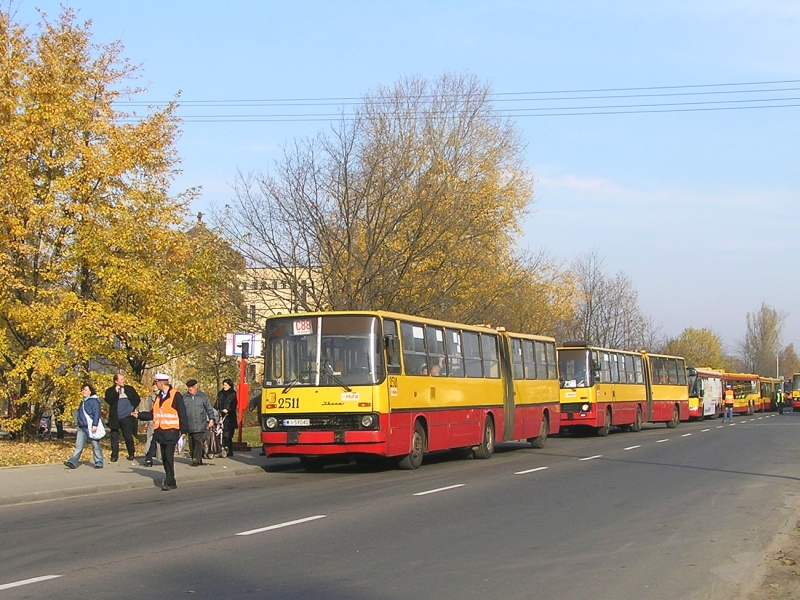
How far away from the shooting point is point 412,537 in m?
10.9

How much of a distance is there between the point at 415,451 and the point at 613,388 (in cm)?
1889

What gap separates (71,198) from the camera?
22.7 metres

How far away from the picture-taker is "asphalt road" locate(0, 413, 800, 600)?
8312 millimetres

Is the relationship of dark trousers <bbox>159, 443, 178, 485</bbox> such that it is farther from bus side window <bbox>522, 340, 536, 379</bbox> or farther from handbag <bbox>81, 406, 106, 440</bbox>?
bus side window <bbox>522, 340, 536, 379</bbox>

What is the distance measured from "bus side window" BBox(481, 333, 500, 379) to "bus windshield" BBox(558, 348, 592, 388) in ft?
35.9

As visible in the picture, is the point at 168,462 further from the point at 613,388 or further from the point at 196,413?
the point at 613,388

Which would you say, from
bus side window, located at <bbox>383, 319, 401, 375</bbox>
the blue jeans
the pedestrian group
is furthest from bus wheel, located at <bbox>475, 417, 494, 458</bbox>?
the blue jeans

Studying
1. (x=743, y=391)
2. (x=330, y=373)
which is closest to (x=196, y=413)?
(x=330, y=373)

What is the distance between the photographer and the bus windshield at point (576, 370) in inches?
1399

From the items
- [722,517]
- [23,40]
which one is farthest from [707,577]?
[23,40]

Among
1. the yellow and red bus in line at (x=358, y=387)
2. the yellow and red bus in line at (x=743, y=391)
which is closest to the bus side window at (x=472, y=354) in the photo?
Result: the yellow and red bus in line at (x=358, y=387)

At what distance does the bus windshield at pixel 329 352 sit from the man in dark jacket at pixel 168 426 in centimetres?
288

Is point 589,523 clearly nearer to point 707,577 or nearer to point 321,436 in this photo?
point 707,577

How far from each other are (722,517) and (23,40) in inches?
727
